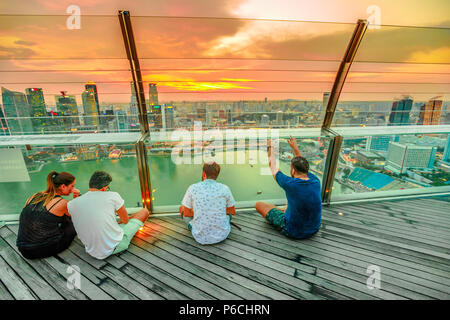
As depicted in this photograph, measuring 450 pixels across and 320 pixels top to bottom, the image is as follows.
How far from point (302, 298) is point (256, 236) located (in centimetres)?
88

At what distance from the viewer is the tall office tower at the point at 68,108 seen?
2615mm

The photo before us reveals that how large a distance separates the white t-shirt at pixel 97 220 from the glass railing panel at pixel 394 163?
3155mm

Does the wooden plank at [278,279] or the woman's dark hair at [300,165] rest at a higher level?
the woman's dark hair at [300,165]

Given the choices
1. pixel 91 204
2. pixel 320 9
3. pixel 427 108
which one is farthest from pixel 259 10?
pixel 427 108

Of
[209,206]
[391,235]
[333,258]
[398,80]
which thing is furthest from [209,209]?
[398,80]

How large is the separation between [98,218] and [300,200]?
2.05m

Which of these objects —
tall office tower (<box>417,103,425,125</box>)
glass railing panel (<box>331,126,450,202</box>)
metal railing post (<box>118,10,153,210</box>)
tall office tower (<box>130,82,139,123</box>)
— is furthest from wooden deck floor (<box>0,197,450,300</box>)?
tall office tower (<box>417,103,425,125</box>)

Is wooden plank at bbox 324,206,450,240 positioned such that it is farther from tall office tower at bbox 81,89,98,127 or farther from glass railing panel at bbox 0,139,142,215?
tall office tower at bbox 81,89,98,127

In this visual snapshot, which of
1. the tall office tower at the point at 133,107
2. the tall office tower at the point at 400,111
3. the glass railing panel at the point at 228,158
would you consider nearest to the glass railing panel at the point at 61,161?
the tall office tower at the point at 133,107

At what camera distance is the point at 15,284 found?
1761mm

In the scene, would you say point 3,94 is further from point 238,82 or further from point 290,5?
point 290,5

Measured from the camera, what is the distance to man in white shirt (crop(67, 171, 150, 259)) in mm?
1874

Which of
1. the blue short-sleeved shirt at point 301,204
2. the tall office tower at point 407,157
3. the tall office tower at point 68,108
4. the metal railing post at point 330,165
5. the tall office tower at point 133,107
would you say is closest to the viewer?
the blue short-sleeved shirt at point 301,204

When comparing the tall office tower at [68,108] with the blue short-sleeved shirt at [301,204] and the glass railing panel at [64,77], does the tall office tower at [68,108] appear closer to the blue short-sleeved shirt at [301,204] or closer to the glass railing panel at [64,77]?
the glass railing panel at [64,77]
